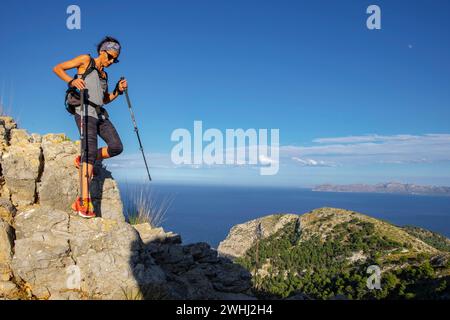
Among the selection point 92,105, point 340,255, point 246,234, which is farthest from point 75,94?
point 246,234

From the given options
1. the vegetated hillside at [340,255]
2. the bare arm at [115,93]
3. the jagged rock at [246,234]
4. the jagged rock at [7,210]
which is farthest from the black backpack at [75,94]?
the jagged rock at [246,234]

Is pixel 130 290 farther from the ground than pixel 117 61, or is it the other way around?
pixel 117 61

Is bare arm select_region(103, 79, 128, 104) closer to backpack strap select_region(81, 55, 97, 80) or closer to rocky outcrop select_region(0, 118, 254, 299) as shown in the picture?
backpack strap select_region(81, 55, 97, 80)

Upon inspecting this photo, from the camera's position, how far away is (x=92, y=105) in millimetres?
8844

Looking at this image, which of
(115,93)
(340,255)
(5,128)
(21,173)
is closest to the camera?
(21,173)

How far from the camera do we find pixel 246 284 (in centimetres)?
1113

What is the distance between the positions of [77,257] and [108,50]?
17.0 feet

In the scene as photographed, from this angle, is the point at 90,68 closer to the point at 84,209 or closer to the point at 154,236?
the point at 84,209

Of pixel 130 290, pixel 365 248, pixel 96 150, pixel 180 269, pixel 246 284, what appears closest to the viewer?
pixel 130 290

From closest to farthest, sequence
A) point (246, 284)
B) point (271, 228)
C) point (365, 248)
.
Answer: point (246, 284), point (365, 248), point (271, 228)

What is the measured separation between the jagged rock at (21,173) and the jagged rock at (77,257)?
90cm

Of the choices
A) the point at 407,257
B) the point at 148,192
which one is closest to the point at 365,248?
the point at 407,257
